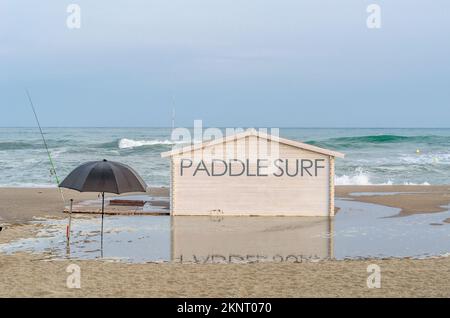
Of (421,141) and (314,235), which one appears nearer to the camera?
(314,235)

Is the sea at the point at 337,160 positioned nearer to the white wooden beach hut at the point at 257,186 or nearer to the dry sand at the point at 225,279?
the white wooden beach hut at the point at 257,186

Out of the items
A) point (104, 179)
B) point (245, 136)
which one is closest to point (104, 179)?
point (104, 179)

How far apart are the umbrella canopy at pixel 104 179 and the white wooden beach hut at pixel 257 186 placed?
6818mm

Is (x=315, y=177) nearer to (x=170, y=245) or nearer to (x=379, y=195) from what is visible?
(x=170, y=245)

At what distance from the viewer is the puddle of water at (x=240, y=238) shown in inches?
595

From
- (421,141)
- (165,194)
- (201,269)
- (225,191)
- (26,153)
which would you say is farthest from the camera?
(421,141)

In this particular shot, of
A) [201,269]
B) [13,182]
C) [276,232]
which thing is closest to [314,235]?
[276,232]

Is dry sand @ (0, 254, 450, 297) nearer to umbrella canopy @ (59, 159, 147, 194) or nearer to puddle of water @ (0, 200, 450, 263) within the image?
puddle of water @ (0, 200, 450, 263)

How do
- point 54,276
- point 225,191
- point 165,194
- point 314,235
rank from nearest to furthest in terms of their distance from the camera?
point 54,276 < point 314,235 < point 225,191 < point 165,194

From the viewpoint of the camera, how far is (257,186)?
22453 millimetres

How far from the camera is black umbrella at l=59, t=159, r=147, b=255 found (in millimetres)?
14805

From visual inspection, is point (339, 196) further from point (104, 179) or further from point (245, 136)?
point (104, 179)
